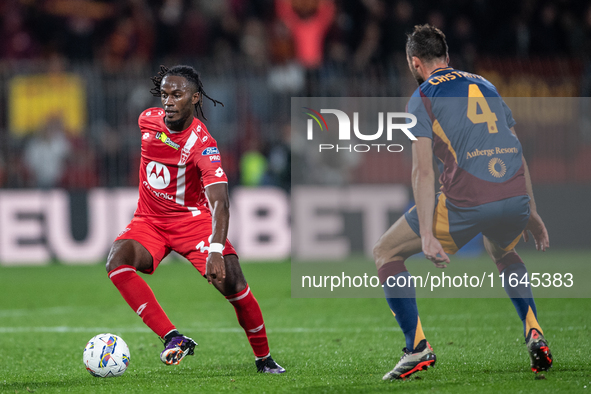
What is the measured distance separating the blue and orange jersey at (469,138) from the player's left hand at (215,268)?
1.49 metres

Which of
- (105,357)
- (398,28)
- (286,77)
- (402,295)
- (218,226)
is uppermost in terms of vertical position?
(398,28)

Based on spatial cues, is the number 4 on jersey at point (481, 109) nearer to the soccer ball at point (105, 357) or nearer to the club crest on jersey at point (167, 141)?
the club crest on jersey at point (167, 141)

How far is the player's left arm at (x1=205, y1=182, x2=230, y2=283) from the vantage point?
16.1 ft

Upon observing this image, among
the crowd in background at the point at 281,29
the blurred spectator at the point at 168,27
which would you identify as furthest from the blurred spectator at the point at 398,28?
the blurred spectator at the point at 168,27

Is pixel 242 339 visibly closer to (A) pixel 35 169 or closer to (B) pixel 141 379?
(B) pixel 141 379

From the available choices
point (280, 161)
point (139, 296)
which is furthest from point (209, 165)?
point (280, 161)

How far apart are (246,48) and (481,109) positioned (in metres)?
10.6

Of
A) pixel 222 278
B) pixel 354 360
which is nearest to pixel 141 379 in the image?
pixel 222 278

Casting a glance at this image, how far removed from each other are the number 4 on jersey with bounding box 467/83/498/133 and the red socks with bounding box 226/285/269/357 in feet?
6.16

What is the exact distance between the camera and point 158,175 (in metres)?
5.62

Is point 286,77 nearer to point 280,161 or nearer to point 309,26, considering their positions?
point 280,161

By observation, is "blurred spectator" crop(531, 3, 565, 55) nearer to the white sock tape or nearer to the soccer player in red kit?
the soccer player in red kit

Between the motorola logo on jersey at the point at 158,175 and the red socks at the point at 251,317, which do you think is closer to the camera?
the red socks at the point at 251,317

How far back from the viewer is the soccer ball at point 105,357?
5.25 metres
